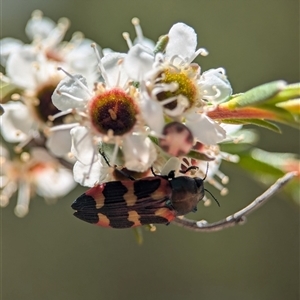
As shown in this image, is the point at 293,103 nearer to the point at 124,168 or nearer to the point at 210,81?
the point at 210,81

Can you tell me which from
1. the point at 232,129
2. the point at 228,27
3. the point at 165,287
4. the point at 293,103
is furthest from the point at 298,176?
the point at 228,27

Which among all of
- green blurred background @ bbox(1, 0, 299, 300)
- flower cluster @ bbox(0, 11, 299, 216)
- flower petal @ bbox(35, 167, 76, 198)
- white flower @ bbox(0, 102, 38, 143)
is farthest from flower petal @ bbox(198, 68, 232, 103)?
green blurred background @ bbox(1, 0, 299, 300)

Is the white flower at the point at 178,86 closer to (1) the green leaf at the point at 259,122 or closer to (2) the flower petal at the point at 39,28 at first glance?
(1) the green leaf at the point at 259,122

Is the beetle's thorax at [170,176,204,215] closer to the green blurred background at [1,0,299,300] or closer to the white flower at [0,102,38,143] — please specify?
the white flower at [0,102,38,143]

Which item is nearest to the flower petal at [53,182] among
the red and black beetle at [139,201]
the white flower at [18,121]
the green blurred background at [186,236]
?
the white flower at [18,121]

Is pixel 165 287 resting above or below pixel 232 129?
below

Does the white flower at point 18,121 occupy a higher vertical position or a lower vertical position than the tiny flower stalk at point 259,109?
lower

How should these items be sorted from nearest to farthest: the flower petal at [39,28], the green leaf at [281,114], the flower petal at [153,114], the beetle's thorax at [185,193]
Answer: the flower petal at [153,114] < the green leaf at [281,114] < the beetle's thorax at [185,193] < the flower petal at [39,28]
